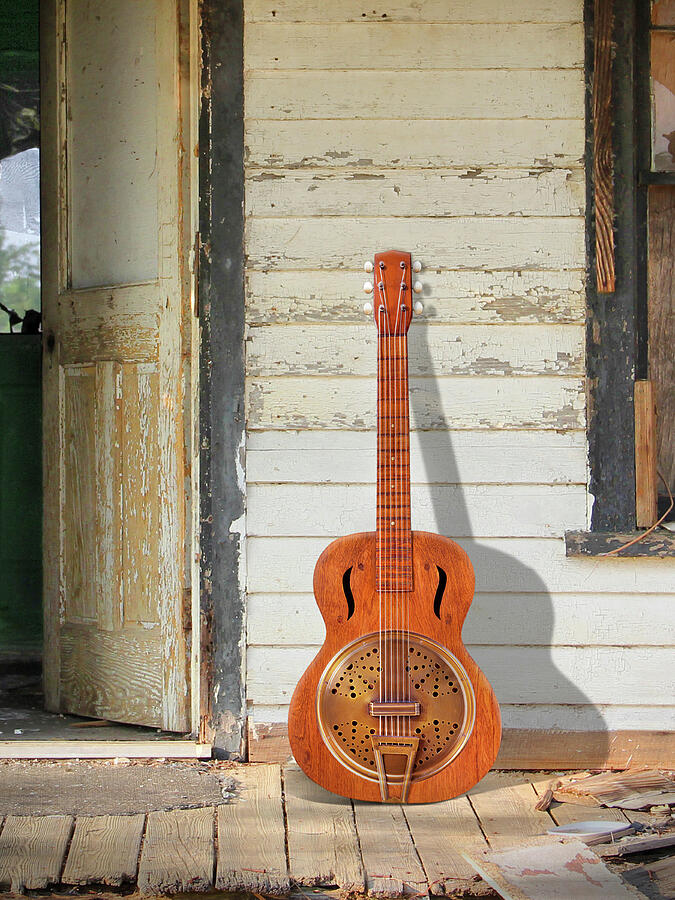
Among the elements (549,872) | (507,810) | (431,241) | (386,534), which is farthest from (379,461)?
(549,872)

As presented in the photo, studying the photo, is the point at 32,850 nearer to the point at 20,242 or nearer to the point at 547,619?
the point at 547,619

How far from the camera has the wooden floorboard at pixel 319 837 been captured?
87.3 inches

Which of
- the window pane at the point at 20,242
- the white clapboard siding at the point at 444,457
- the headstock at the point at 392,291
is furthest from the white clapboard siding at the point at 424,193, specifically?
the window pane at the point at 20,242

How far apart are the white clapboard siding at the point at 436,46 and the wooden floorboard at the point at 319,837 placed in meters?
2.00

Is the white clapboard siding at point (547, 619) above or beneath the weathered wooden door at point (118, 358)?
beneath

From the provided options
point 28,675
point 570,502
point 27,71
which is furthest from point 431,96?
point 28,675

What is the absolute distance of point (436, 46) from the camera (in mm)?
2967

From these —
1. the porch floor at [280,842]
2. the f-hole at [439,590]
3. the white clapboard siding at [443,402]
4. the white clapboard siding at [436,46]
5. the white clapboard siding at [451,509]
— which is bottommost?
the porch floor at [280,842]

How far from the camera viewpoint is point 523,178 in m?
2.97

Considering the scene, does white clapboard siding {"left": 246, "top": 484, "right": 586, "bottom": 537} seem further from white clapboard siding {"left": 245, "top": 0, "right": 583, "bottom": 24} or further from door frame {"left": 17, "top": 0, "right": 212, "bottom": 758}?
white clapboard siding {"left": 245, "top": 0, "right": 583, "bottom": 24}

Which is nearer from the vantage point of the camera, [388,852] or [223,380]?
[388,852]

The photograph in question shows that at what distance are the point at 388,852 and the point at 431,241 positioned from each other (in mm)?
1635

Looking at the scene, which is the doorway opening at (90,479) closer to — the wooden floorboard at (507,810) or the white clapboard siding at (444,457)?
the white clapboard siding at (444,457)

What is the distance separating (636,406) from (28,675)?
2605 millimetres
